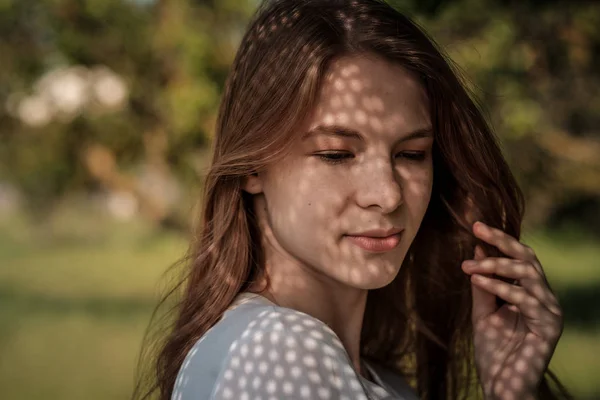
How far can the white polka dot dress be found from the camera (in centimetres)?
181

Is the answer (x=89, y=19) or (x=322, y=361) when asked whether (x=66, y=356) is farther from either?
(x=322, y=361)

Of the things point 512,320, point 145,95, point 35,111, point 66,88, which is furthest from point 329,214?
point 35,111

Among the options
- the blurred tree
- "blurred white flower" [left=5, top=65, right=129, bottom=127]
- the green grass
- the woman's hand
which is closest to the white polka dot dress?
the woman's hand

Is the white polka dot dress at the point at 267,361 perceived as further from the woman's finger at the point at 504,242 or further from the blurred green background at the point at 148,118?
the blurred green background at the point at 148,118

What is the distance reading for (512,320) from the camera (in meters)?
2.58

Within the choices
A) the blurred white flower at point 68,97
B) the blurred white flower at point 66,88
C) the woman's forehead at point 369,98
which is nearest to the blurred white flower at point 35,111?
the blurred white flower at point 68,97

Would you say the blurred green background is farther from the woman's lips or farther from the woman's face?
the woman's lips

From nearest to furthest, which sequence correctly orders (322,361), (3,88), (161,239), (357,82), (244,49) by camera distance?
(322,361), (357,82), (244,49), (3,88), (161,239)

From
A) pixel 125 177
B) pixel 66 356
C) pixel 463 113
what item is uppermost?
pixel 463 113

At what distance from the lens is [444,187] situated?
2715 millimetres

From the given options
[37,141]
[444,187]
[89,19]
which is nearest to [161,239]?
[37,141]

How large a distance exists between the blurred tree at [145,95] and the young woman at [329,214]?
4498mm

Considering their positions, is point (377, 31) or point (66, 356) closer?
point (377, 31)

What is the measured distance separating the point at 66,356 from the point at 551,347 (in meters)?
9.32
